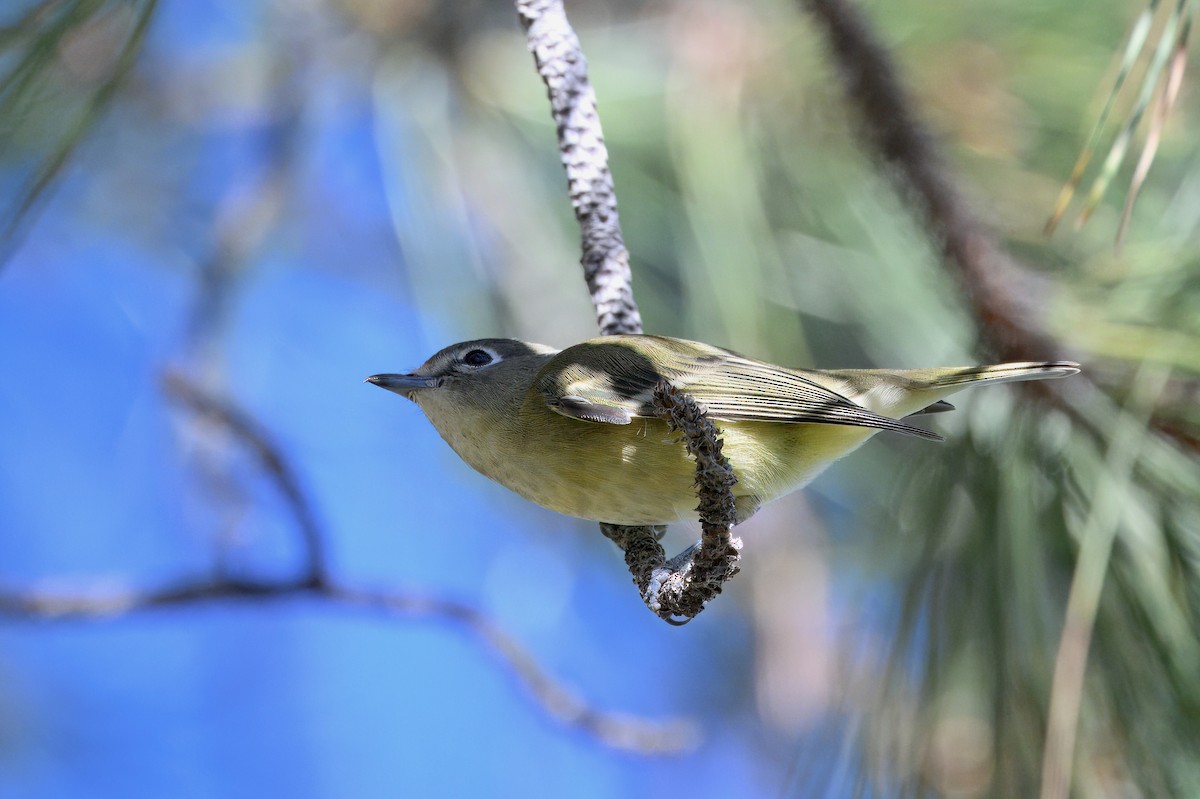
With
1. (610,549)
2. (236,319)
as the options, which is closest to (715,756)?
(610,549)

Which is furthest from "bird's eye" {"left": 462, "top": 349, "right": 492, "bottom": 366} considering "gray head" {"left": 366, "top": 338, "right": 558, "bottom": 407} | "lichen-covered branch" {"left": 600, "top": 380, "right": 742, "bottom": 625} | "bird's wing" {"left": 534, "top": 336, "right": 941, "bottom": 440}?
"lichen-covered branch" {"left": 600, "top": 380, "right": 742, "bottom": 625}

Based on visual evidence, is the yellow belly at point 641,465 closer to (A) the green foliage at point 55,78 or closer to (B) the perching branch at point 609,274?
(B) the perching branch at point 609,274

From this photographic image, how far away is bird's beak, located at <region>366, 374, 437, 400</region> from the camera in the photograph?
222 cm

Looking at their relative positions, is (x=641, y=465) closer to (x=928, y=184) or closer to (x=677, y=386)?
(x=677, y=386)

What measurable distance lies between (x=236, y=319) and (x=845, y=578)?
232cm

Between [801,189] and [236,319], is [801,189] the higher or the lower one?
the higher one

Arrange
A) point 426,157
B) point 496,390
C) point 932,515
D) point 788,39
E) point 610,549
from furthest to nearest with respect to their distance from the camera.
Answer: point 610,549 → point 426,157 → point 788,39 → point 496,390 → point 932,515

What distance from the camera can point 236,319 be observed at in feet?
11.4

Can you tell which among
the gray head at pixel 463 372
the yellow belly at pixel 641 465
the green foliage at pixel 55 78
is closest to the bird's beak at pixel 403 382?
the gray head at pixel 463 372

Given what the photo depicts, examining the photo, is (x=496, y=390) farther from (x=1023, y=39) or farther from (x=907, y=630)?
(x=1023, y=39)

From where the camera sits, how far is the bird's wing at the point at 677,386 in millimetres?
2051

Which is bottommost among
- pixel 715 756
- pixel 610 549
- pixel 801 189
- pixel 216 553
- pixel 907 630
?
pixel 715 756

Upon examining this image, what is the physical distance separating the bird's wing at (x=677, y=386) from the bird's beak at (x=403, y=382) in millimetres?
242

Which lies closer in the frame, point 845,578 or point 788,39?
point 788,39
